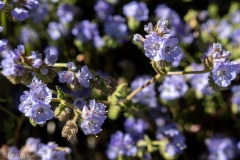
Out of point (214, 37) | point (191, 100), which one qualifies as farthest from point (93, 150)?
point (214, 37)

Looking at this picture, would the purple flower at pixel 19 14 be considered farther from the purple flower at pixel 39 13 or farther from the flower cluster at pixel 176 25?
the flower cluster at pixel 176 25

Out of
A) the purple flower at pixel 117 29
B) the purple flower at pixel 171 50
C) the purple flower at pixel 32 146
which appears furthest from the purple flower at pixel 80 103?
the purple flower at pixel 117 29

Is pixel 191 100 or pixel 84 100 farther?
pixel 191 100

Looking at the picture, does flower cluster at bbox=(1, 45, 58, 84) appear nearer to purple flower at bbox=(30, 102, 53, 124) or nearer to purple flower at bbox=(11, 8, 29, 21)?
purple flower at bbox=(11, 8, 29, 21)

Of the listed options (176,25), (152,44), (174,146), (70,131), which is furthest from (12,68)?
(176,25)

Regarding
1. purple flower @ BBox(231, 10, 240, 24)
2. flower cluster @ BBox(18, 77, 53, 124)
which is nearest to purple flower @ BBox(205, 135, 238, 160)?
purple flower @ BBox(231, 10, 240, 24)

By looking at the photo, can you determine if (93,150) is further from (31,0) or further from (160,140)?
(31,0)

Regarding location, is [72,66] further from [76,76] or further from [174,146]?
[174,146]
